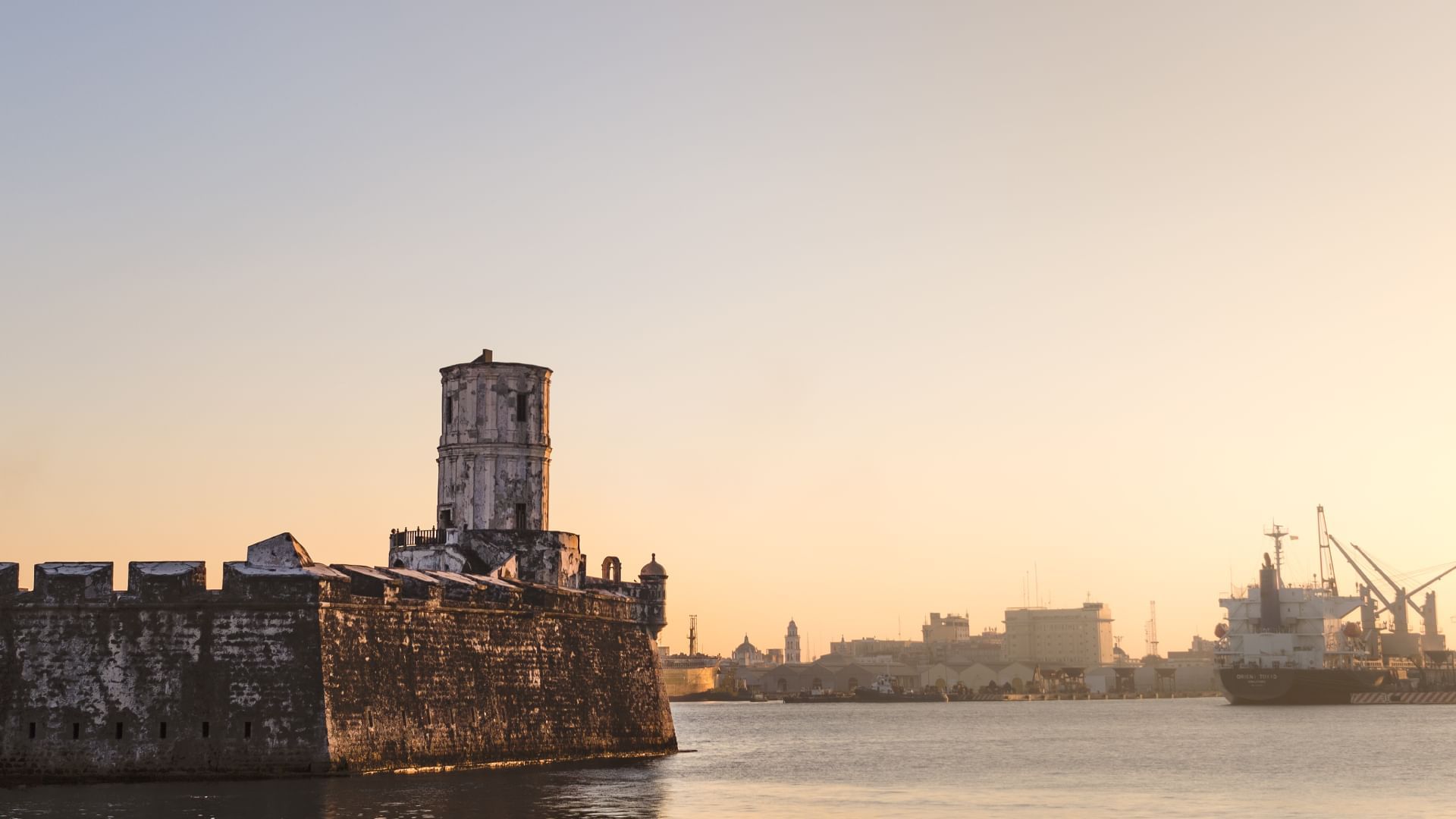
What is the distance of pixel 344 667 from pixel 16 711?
18.3 feet

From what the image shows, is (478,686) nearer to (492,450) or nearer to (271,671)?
(271,671)

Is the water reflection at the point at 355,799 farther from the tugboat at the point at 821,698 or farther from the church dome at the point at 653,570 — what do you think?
the tugboat at the point at 821,698

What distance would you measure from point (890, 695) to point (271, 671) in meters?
141

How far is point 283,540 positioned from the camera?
2747cm

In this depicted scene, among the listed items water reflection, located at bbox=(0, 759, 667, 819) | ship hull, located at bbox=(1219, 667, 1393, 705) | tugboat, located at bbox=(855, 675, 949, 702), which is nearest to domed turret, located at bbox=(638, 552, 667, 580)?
water reflection, located at bbox=(0, 759, 667, 819)

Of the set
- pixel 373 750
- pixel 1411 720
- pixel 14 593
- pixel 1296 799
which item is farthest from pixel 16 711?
pixel 1411 720

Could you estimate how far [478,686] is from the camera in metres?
30.8

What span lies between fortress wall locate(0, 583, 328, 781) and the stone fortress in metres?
0.03

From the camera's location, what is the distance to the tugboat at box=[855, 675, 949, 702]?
531 ft

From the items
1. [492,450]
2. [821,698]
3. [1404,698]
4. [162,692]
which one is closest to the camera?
[162,692]

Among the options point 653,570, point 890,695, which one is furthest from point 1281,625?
point 653,570

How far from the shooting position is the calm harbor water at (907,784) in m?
23.7

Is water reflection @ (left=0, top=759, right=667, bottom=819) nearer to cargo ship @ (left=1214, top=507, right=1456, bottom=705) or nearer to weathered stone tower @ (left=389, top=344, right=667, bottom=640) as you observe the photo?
weathered stone tower @ (left=389, top=344, right=667, bottom=640)

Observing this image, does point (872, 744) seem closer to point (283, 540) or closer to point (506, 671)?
point (506, 671)
